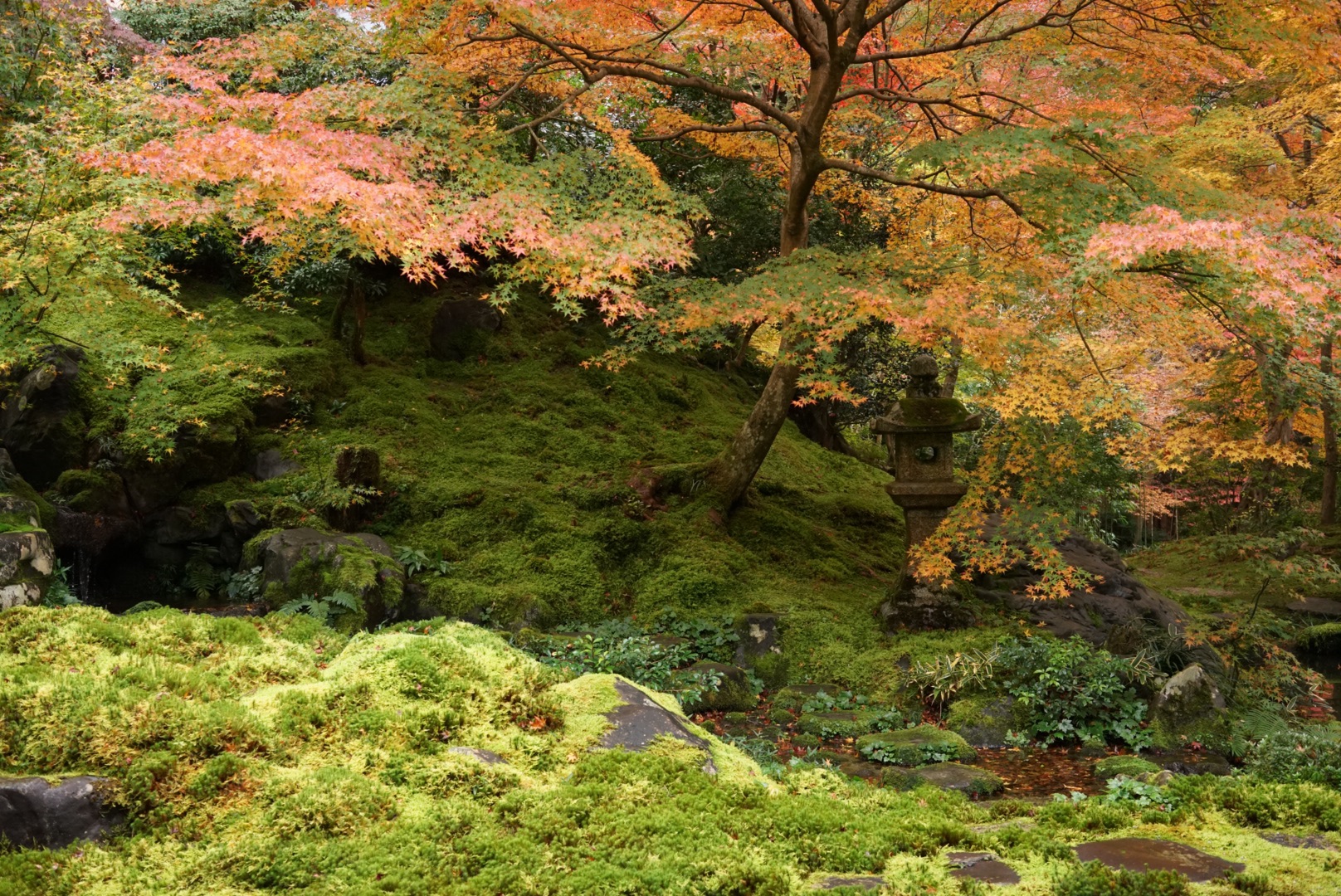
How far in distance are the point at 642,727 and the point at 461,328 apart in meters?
10.2

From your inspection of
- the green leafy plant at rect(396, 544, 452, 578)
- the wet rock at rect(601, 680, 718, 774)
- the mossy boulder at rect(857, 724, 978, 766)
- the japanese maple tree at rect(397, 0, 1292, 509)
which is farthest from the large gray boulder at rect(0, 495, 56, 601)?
the mossy boulder at rect(857, 724, 978, 766)

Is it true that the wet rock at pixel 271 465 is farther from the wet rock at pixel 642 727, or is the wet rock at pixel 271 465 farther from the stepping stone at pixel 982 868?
the stepping stone at pixel 982 868

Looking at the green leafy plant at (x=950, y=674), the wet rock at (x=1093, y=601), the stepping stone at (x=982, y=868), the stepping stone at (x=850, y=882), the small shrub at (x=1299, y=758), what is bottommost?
the green leafy plant at (x=950, y=674)

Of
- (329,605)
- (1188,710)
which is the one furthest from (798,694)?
(329,605)

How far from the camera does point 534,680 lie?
375 cm

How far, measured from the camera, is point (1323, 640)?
11.6m

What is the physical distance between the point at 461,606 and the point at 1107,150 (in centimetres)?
695

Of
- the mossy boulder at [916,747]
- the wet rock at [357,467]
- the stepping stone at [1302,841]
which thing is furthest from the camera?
the wet rock at [357,467]

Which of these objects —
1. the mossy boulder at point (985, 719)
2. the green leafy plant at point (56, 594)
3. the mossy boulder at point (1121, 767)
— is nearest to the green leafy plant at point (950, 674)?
the mossy boulder at point (985, 719)

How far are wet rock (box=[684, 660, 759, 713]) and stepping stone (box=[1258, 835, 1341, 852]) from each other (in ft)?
13.7

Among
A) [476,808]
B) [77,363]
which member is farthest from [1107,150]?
[77,363]

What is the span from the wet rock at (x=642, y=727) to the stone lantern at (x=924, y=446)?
223 inches

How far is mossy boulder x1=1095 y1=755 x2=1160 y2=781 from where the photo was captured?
227 inches

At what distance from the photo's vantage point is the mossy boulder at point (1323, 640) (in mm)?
11523
